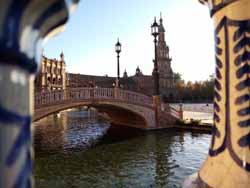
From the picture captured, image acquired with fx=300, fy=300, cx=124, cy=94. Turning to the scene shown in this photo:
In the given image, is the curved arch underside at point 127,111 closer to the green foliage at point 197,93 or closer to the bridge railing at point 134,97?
the bridge railing at point 134,97

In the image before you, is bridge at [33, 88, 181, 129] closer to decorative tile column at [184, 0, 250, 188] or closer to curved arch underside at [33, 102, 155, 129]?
curved arch underside at [33, 102, 155, 129]

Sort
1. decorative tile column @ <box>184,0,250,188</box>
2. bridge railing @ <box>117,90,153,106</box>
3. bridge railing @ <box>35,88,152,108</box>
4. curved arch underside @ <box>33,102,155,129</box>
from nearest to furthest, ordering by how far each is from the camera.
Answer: decorative tile column @ <box>184,0,250,188</box>
curved arch underside @ <box>33,102,155,129</box>
bridge railing @ <box>35,88,152,108</box>
bridge railing @ <box>117,90,153,106</box>

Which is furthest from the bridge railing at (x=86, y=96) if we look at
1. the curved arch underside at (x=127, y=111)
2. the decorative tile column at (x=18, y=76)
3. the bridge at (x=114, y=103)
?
the decorative tile column at (x=18, y=76)

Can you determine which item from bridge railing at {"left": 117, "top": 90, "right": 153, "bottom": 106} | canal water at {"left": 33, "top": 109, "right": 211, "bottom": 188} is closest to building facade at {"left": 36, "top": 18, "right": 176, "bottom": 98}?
bridge railing at {"left": 117, "top": 90, "right": 153, "bottom": 106}

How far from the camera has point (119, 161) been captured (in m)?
9.32

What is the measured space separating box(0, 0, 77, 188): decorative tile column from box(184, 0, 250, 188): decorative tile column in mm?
1620

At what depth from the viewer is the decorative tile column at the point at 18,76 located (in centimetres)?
54

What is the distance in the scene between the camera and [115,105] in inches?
651

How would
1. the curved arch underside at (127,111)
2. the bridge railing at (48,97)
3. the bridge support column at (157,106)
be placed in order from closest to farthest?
the bridge railing at (48,97) < the curved arch underside at (127,111) < the bridge support column at (157,106)

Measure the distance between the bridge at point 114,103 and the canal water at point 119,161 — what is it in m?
1.74

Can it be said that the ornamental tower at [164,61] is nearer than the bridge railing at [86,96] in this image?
No

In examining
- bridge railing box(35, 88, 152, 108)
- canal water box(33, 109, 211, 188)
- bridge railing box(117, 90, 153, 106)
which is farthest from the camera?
bridge railing box(117, 90, 153, 106)

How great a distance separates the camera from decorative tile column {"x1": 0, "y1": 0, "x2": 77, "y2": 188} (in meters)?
0.54

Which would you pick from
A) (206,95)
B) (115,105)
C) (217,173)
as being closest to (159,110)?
(115,105)
